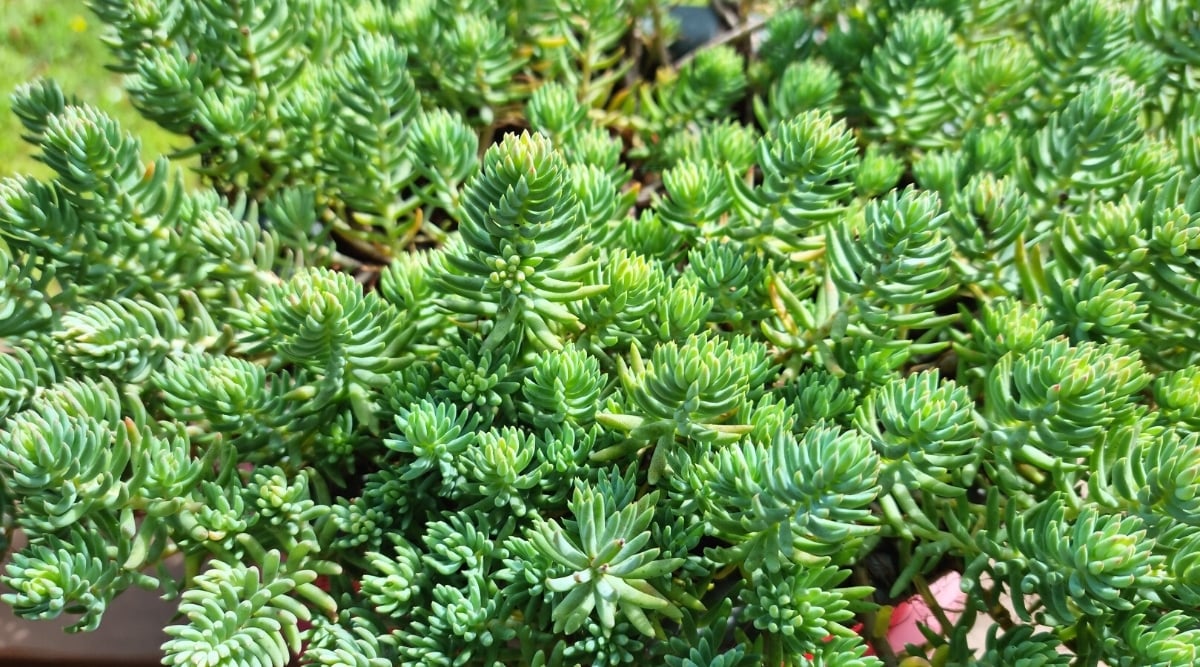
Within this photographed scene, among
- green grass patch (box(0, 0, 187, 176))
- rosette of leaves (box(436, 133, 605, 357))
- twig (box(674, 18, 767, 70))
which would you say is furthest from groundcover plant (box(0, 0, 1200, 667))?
green grass patch (box(0, 0, 187, 176))

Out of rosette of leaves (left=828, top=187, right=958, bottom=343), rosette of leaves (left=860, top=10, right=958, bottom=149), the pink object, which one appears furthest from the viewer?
rosette of leaves (left=860, top=10, right=958, bottom=149)

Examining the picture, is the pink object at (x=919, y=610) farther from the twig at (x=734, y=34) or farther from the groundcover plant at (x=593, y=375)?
the twig at (x=734, y=34)

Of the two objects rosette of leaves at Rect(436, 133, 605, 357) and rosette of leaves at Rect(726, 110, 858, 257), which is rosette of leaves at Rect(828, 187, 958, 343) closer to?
rosette of leaves at Rect(726, 110, 858, 257)

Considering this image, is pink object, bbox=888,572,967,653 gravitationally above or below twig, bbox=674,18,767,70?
below

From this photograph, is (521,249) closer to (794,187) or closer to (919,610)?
(794,187)


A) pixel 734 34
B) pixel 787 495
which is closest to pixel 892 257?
pixel 787 495

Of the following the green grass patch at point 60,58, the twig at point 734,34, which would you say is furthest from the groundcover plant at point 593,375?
the green grass patch at point 60,58
